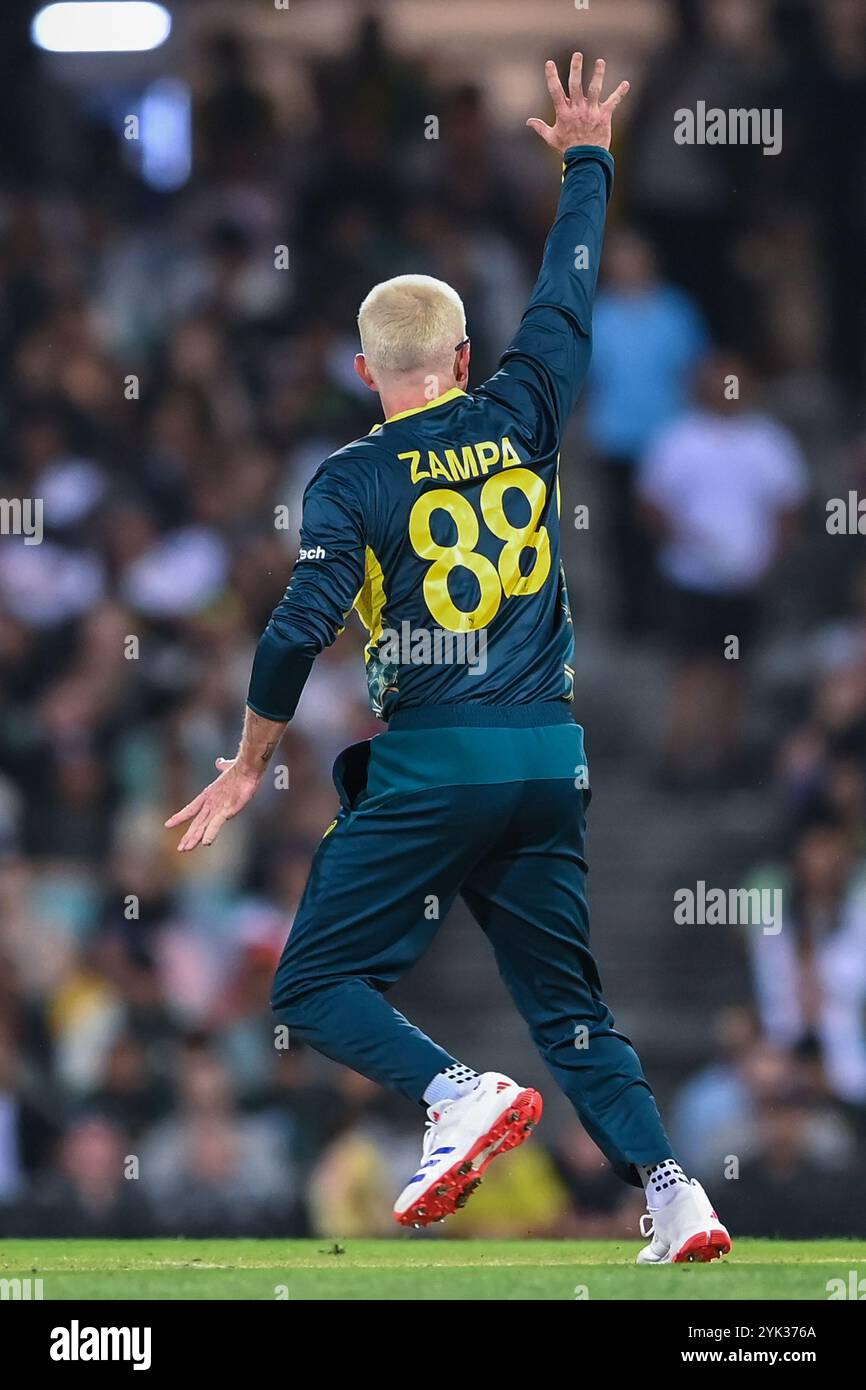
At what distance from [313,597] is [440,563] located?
0.33m

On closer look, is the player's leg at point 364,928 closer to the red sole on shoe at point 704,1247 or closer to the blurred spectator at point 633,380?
the red sole on shoe at point 704,1247

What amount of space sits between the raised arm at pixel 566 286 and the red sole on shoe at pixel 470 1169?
59.2 inches

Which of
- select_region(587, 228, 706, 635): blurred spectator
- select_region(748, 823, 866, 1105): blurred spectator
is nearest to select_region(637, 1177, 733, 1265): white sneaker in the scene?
select_region(748, 823, 866, 1105): blurred spectator

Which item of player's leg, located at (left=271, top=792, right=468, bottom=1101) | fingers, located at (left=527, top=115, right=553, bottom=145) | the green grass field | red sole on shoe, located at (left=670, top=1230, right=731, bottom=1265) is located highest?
fingers, located at (left=527, top=115, right=553, bottom=145)

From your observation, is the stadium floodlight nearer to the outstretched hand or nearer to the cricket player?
the outstretched hand

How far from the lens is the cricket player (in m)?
4.79

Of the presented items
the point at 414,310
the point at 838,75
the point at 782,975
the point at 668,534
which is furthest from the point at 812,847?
the point at 414,310

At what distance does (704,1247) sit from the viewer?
16.0 ft

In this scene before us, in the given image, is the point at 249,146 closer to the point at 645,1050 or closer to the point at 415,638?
the point at 645,1050

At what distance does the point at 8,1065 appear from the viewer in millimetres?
8703

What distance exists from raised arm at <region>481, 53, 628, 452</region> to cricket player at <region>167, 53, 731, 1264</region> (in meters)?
0.02

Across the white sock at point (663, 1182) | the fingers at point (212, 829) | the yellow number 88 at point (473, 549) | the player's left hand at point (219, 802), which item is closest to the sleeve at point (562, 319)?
the yellow number 88 at point (473, 549)

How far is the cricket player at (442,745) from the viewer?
479 centimetres

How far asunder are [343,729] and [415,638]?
455cm
